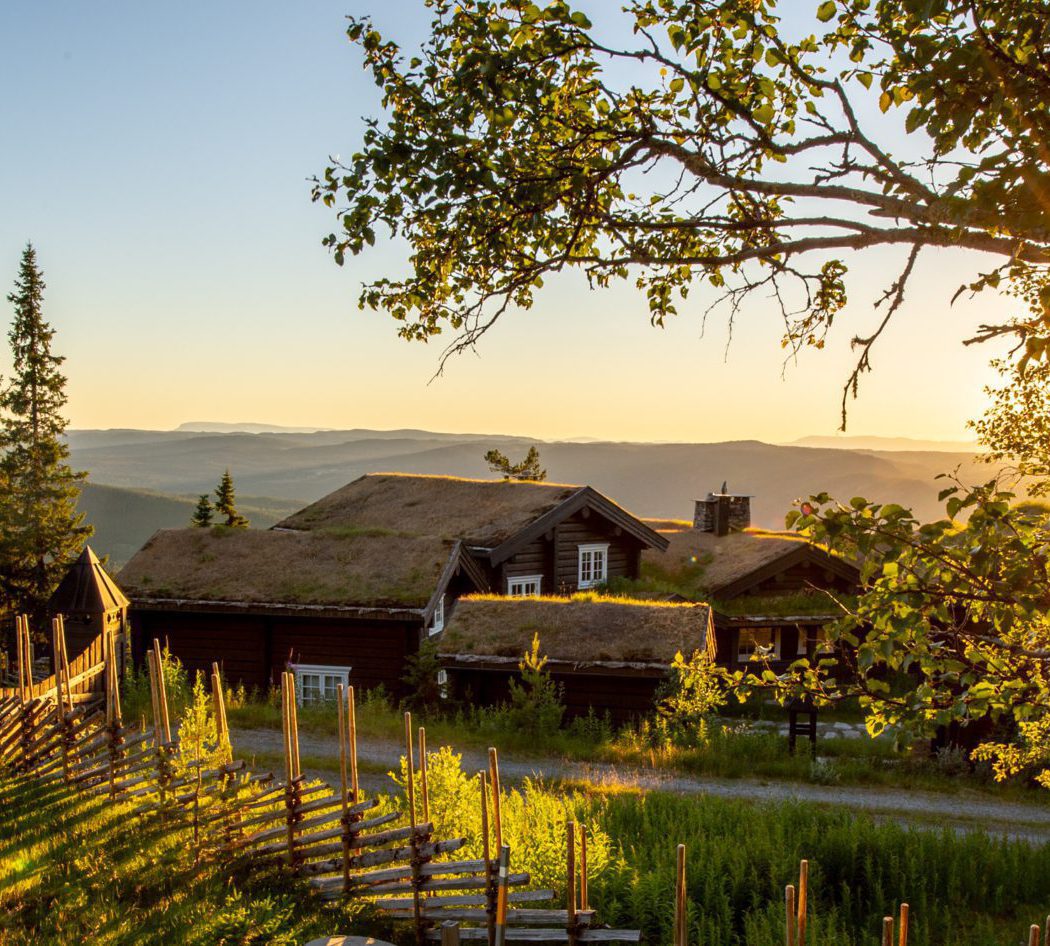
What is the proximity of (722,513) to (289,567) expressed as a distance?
62.4ft

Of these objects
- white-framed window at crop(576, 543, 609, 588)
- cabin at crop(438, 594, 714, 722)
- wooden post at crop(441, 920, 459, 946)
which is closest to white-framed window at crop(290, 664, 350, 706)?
cabin at crop(438, 594, 714, 722)

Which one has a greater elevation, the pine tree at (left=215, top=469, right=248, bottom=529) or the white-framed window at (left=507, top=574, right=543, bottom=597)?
the pine tree at (left=215, top=469, right=248, bottom=529)

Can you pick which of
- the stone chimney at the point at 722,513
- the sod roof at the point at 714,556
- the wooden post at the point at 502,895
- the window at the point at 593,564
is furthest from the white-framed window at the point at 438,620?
the wooden post at the point at 502,895

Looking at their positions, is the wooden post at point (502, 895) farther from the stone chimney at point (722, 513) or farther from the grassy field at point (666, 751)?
the stone chimney at point (722, 513)

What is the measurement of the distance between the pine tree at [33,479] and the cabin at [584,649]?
2298cm

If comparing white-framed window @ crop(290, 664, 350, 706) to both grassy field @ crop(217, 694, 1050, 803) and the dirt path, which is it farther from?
the dirt path

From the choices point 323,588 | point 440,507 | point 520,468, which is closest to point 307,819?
point 323,588

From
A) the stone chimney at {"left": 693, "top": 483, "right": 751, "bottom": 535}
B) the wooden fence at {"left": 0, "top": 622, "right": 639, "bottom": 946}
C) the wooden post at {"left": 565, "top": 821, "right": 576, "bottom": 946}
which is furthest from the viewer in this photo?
the stone chimney at {"left": 693, "top": 483, "right": 751, "bottom": 535}

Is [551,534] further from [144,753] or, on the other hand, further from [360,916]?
[360,916]

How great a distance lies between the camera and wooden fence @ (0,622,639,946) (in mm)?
7422

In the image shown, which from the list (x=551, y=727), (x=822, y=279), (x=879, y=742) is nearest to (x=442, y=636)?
(x=551, y=727)

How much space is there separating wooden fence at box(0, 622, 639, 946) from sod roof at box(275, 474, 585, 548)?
17.7 meters

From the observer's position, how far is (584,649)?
22.0 m

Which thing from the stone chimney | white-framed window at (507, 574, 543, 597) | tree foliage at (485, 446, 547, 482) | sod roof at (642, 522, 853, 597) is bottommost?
white-framed window at (507, 574, 543, 597)
